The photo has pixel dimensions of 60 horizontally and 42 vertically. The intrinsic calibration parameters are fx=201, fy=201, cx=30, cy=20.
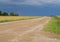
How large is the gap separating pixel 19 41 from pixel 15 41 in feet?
0.80

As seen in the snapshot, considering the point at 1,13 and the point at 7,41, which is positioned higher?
the point at 7,41

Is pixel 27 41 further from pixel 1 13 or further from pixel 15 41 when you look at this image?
pixel 1 13

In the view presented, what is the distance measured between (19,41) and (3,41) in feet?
3.27

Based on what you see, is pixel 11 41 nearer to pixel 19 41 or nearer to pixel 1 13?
pixel 19 41

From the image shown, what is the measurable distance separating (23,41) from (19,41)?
0.30 m

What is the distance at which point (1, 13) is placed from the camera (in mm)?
114812

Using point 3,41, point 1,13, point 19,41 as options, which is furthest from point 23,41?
point 1,13

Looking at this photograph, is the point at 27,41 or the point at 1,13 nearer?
the point at 27,41

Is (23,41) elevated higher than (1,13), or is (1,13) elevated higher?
(23,41)

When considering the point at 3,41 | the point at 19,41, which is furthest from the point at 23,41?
the point at 3,41

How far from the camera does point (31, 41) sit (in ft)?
41.7

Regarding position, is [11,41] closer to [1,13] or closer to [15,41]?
[15,41]

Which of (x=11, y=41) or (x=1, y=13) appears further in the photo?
(x=1, y=13)

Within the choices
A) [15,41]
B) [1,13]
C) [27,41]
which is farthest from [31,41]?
[1,13]
